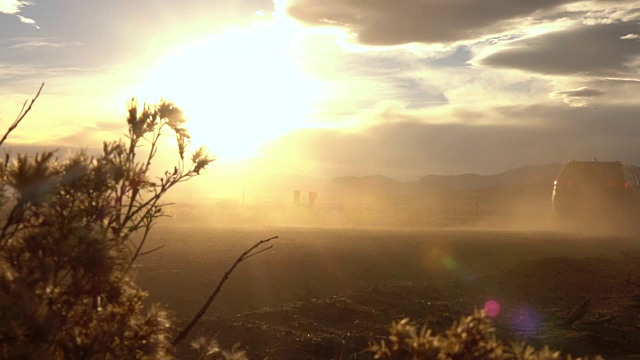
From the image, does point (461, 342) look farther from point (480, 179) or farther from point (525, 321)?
point (480, 179)

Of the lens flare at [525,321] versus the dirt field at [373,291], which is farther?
the lens flare at [525,321]

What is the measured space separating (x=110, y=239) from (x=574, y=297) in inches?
393

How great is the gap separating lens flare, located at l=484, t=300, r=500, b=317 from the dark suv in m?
12.3

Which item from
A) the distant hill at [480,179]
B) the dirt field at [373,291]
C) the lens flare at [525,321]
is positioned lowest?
the lens flare at [525,321]

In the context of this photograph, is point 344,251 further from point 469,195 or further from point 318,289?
point 469,195

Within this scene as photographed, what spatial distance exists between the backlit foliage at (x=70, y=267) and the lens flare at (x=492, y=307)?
7661 millimetres

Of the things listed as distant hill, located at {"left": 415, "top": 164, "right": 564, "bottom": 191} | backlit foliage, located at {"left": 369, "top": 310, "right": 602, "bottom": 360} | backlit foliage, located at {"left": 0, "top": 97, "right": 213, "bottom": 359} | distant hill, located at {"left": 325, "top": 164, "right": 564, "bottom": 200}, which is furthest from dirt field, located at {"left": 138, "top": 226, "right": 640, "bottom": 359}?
distant hill, located at {"left": 415, "top": 164, "right": 564, "bottom": 191}

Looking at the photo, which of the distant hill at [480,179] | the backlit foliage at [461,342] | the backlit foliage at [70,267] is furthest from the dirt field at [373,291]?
the distant hill at [480,179]

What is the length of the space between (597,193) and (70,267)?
21411mm

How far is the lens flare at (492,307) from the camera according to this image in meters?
9.78

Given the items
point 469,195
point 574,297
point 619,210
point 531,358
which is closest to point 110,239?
point 531,358

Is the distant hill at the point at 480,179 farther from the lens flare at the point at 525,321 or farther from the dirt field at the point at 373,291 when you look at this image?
the lens flare at the point at 525,321

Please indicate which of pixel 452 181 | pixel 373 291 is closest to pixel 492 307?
pixel 373 291

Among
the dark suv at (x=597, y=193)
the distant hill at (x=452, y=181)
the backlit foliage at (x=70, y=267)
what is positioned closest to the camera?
the backlit foliage at (x=70, y=267)
